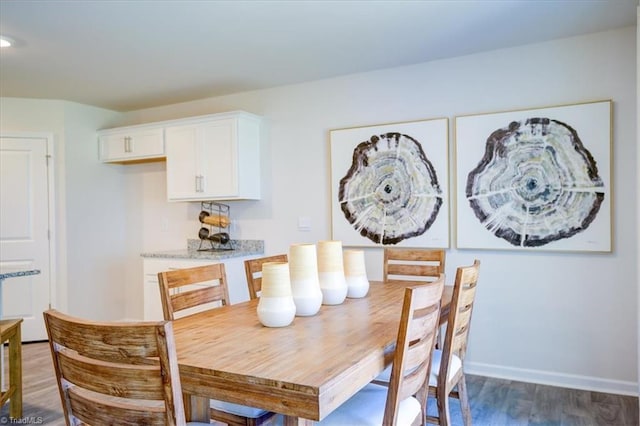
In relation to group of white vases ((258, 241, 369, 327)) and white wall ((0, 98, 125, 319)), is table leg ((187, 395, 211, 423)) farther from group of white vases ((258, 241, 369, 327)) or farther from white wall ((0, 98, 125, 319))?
white wall ((0, 98, 125, 319))

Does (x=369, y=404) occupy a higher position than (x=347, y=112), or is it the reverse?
(x=347, y=112)

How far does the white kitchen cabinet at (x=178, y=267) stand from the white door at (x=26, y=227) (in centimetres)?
111

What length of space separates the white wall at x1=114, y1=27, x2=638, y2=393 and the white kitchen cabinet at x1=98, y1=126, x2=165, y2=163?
4.11 feet

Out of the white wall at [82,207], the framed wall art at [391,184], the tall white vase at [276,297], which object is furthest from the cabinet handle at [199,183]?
the tall white vase at [276,297]

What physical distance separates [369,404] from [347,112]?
2695mm

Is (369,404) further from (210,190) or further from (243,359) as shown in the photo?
(210,190)

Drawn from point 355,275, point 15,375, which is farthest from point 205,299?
point 15,375

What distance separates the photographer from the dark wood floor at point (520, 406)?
2594mm

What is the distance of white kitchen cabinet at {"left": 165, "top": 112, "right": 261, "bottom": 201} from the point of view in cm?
401

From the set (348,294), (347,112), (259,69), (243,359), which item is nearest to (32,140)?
(259,69)

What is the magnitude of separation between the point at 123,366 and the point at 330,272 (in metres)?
1.15

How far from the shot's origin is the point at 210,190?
413cm

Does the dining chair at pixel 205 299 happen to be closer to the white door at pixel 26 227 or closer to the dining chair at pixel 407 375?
the dining chair at pixel 407 375

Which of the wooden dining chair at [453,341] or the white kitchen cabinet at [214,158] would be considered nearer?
the wooden dining chair at [453,341]
